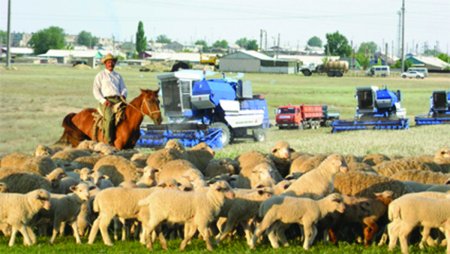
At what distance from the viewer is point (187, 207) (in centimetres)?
1270

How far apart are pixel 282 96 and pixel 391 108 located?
2604 cm

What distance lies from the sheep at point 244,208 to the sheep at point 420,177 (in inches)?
Answer: 125

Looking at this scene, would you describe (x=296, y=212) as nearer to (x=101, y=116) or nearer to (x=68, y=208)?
(x=68, y=208)

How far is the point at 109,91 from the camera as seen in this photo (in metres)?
24.4

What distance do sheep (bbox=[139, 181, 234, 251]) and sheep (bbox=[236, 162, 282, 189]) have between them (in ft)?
7.21

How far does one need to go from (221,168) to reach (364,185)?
11.4 ft

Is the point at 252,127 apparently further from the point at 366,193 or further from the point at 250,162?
the point at 366,193

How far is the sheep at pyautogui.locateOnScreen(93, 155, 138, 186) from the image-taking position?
53.2 feet

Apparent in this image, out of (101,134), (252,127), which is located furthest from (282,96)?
(101,134)

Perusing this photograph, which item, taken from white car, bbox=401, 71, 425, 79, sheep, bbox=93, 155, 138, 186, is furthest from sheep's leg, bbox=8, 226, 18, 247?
white car, bbox=401, 71, 425, 79

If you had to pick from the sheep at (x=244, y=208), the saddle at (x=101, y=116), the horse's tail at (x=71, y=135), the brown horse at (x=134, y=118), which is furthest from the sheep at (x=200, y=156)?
the horse's tail at (x=71, y=135)

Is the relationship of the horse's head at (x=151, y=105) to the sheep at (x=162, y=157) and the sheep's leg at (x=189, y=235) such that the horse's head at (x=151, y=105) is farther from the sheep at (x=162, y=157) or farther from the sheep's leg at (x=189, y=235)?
the sheep's leg at (x=189, y=235)

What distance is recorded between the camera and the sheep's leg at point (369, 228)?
13.4 metres

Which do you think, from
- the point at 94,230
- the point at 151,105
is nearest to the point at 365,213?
the point at 94,230
